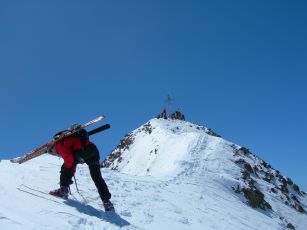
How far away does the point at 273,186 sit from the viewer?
30.9 metres

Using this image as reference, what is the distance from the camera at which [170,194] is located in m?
15.8

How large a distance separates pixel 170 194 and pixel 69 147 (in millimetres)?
6937

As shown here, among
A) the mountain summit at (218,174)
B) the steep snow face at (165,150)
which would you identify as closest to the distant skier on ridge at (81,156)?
the mountain summit at (218,174)

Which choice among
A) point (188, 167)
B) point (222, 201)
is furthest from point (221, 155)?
point (222, 201)

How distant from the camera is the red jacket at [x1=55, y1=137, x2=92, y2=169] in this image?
9906mm

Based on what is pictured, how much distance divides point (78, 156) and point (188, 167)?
1537 cm

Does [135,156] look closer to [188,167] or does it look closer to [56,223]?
[188,167]

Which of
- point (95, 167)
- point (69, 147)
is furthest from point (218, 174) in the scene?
point (69, 147)

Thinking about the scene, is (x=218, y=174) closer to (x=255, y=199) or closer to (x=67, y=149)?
Result: (x=255, y=199)

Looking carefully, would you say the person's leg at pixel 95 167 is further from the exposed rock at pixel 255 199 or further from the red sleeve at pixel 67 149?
the exposed rock at pixel 255 199

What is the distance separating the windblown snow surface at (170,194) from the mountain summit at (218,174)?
84 millimetres

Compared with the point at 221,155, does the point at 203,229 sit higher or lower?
lower

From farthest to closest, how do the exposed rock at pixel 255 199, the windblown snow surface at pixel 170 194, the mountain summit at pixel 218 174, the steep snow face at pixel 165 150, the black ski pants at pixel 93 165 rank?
1. the steep snow face at pixel 165 150
2. the exposed rock at pixel 255 199
3. the mountain summit at pixel 218 174
4. the black ski pants at pixel 93 165
5. the windblown snow surface at pixel 170 194

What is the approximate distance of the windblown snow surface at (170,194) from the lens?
839 centimetres
